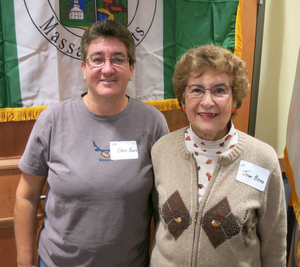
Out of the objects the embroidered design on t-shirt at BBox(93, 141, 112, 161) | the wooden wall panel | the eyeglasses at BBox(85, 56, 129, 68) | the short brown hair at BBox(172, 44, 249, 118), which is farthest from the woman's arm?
the wooden wall panel

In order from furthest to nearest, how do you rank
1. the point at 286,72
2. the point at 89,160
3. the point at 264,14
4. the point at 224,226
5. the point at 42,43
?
the point at 286,72
the point at 264,14
the point at 42,43
the point at 89,160
the point at 224,226

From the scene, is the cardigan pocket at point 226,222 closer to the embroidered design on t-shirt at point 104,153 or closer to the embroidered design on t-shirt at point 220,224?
the embroidered design on t-shirt at point 220,224

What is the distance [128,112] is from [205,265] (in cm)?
73

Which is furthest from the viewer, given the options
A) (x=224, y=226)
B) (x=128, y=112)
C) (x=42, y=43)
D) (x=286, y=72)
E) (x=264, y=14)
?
(x=286, y=72)

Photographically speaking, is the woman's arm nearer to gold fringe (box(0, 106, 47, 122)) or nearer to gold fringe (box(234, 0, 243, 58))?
gold fringe (box(0, 106, 47, 122))

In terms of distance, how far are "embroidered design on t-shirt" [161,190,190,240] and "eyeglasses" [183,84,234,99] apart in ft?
1.32

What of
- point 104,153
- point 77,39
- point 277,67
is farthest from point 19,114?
point 277,67

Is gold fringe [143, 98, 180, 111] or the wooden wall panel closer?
gold fringe [143, 98, 180, 111]

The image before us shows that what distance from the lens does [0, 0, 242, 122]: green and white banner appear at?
56.6 inches

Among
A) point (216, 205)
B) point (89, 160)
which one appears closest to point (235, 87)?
point (216, 205)

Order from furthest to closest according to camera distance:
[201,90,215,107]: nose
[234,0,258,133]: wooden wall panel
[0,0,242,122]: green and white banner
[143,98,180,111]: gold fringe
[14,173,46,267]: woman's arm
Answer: [234,0,258,133]: wooden wall panel → [143,98,180,111]: gold fringe → [0,0,242,122]: green and white banner → [14,173,46,267]: woman's arm → [201,90,215,107]: nose

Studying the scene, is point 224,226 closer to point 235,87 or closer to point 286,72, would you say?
point 235,87

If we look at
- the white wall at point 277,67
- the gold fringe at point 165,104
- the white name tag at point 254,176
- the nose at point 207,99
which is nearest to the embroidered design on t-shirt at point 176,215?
the white name tag at point 254,176

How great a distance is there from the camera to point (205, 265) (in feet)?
3.39
